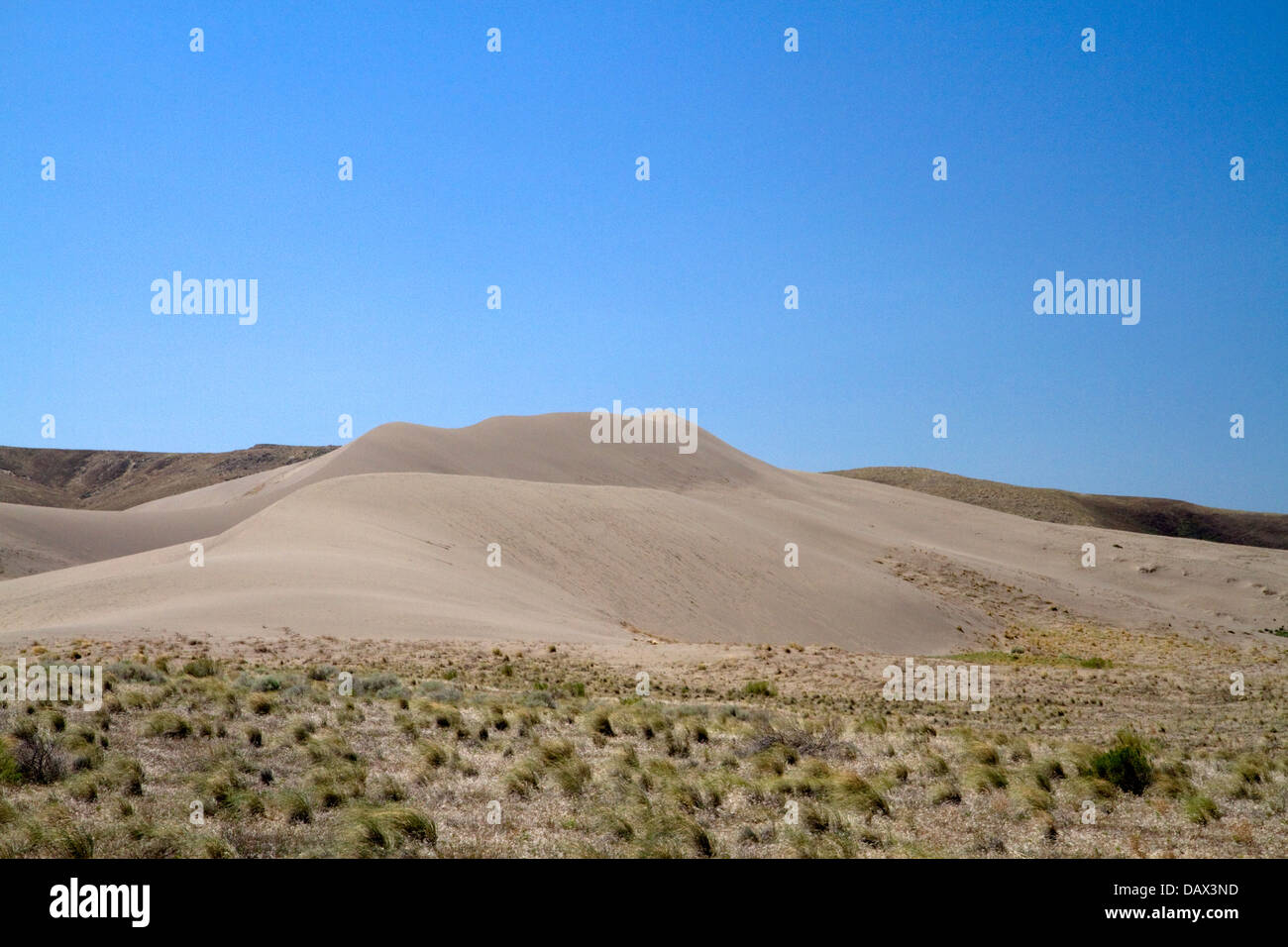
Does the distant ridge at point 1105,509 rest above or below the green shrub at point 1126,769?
above

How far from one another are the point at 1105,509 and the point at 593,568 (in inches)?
4471

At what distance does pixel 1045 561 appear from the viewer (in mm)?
59062

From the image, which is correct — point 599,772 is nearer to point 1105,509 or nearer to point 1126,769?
point 1126,769

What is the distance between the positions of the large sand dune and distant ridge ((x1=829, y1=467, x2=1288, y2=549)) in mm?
46576

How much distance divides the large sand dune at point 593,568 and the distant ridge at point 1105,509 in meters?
46.6

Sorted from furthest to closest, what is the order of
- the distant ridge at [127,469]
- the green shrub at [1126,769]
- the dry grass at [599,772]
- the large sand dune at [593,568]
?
the distant ridge at [127,469], the large sand dune at [593,568], the green shrub at [1126,769], the dry grass at [599,772]

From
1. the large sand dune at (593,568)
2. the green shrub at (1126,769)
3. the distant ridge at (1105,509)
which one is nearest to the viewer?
the green shrub at (1126,769)

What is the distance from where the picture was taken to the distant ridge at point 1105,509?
119m

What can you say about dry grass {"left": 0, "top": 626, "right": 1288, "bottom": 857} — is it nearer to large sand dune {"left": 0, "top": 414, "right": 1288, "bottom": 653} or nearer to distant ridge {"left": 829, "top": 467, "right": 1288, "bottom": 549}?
large sand dune {"left": 0, "top": 414, "right": 1288, "bottom": 653}

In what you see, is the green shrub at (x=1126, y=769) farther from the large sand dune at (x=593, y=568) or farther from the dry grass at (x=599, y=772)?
the large sand dune at (x=593, y=568)

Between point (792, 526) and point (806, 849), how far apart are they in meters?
47.6

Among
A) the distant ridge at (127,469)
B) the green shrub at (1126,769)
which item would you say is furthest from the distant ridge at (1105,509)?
the green shrub at (1126,769)

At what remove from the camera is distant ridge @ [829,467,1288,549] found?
11894cm
